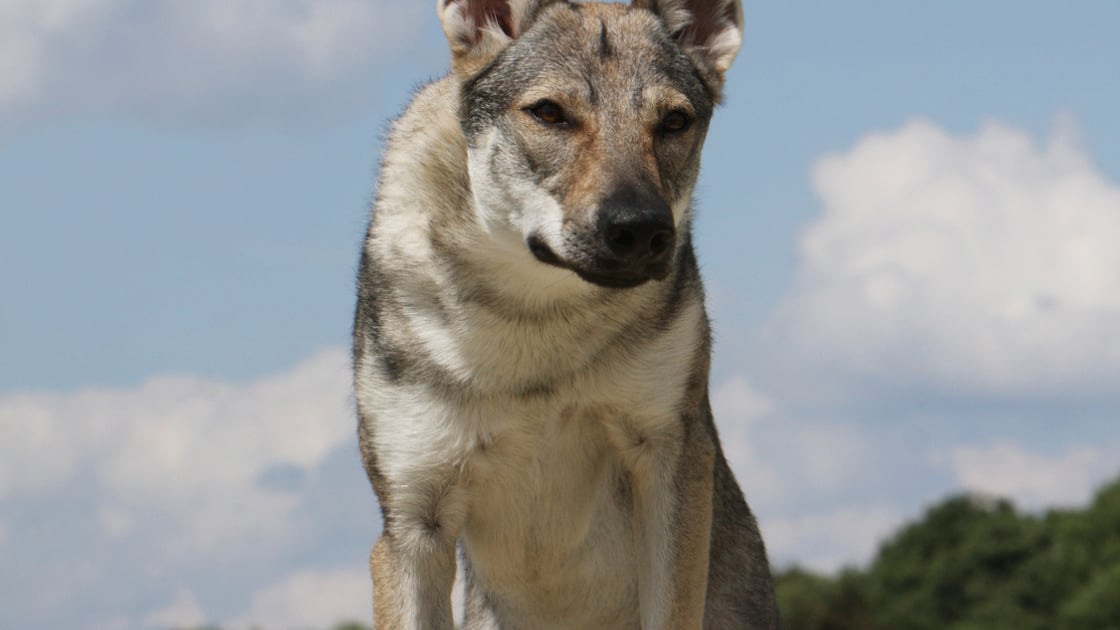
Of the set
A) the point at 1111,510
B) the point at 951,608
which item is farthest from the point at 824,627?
the point at 1111,510

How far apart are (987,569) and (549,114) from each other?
30564 mm

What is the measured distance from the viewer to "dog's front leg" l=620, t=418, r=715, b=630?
786 cm

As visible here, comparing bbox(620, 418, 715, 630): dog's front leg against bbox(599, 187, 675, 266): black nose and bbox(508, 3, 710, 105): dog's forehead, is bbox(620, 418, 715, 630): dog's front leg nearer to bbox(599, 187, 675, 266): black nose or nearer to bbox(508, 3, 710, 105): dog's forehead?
bbox(599, 187, 675, 266): black nose

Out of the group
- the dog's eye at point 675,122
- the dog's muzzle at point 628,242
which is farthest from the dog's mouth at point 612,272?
the dog's eye at point 675,122

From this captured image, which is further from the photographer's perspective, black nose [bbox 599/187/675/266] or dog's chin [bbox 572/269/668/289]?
dog's chin [bbox 572/269/668/289]

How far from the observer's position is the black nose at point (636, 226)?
22.5 feet

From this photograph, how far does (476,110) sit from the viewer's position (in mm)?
7684

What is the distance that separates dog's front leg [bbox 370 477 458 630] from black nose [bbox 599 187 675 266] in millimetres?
1848

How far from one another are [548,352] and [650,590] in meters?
1.40

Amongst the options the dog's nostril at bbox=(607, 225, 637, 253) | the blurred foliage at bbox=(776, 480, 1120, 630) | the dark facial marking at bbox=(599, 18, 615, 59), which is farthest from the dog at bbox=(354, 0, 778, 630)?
the blurred foliage at bbox=(776, 480, 1120, 630)

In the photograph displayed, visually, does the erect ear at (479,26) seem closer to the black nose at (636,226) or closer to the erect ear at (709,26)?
the erect ear at (709,26)

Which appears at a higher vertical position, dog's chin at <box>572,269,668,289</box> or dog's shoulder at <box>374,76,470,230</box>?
dog's shoulder at <box>374,76,470,230</box>

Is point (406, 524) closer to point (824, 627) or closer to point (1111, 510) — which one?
point (824, 627)

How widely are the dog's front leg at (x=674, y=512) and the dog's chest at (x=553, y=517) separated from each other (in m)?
0.24
